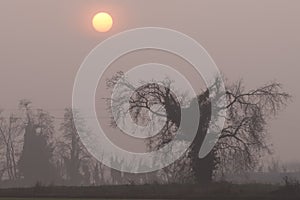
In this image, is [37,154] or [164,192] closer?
[164,192]

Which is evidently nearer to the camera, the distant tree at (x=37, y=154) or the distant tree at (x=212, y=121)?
the distant tree at (x=212, y=121)

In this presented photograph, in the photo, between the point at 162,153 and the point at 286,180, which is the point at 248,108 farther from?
the point at 286,180

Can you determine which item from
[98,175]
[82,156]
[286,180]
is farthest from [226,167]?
[98,175]

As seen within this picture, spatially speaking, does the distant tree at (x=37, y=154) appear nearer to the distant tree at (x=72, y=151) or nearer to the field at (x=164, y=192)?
the distant tree at (x=72, y=151)

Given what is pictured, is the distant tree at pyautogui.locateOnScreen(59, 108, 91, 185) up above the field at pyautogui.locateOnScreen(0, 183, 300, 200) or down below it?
above

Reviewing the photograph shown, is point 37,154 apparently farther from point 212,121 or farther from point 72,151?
point 212,121

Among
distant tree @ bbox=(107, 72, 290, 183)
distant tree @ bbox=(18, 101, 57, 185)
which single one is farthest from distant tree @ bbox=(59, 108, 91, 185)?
distant tree @ bbox=(107, 72, 290, 183)

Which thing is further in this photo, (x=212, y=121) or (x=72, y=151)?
(x=72, y=151)

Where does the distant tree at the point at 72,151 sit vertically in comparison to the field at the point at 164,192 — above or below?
above

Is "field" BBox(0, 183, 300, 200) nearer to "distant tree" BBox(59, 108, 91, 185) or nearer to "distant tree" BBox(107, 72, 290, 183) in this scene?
"distant tree" BBox(107, 72, 290, 183)

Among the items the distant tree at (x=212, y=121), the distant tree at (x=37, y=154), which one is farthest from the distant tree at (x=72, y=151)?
the distant tree at (x=212, y=121)

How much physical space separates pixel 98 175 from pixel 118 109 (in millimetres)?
62345

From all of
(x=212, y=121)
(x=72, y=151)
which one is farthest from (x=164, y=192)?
(x=72, y=151)

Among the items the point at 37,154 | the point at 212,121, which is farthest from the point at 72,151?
the point at 212,121
